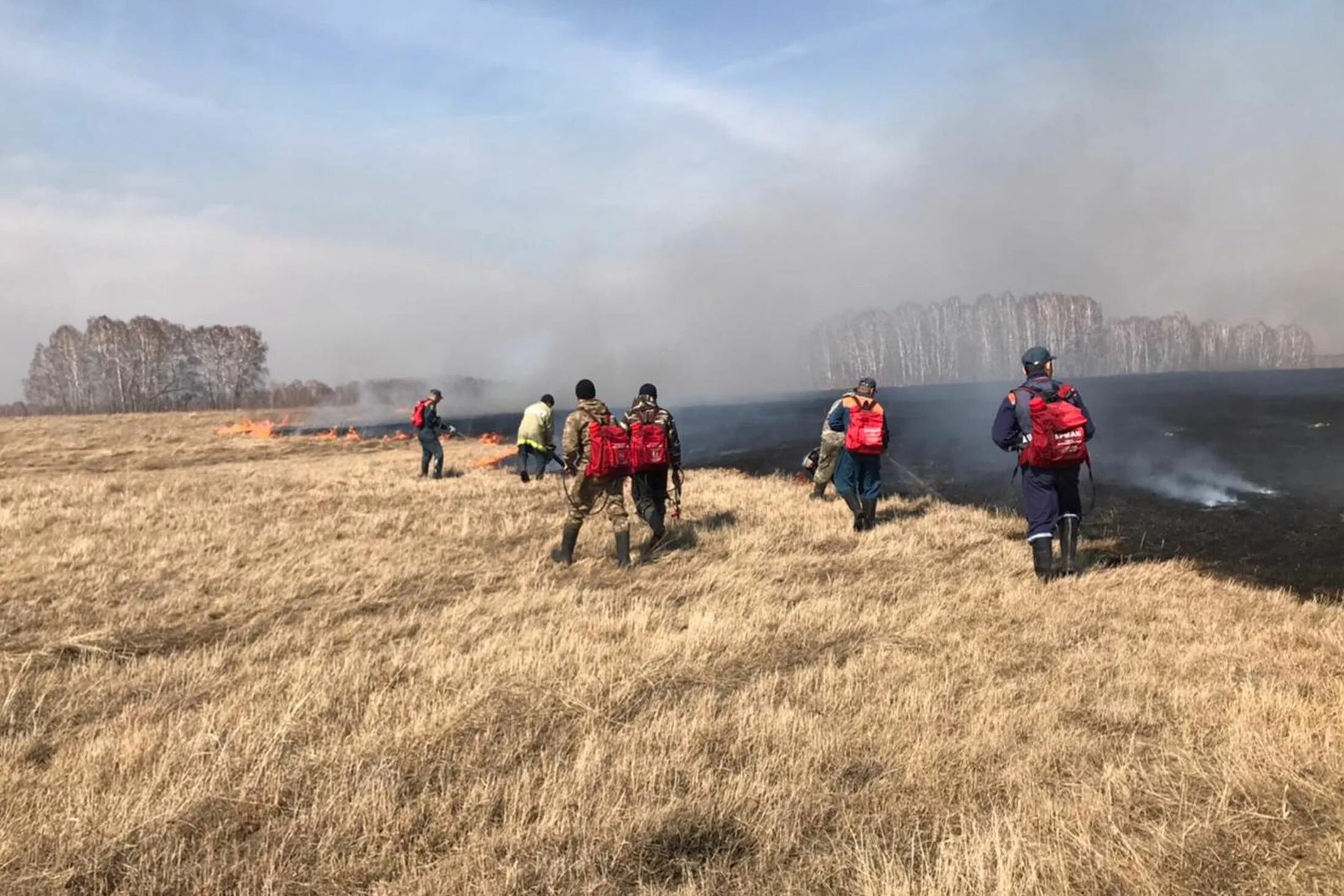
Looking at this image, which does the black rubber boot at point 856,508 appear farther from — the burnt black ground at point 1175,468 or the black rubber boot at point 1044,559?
the black rubber boot at point 1044,559

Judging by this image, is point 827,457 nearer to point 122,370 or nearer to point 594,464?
point 594,464

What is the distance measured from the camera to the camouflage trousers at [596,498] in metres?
8.28

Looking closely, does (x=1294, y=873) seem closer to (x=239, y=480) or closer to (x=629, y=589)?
(x=629, y=589)

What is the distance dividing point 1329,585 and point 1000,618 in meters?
4.42

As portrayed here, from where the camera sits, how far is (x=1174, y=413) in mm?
37375

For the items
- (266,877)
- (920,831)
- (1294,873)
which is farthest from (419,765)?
(1294,873)

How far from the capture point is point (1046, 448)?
7121 millimetres

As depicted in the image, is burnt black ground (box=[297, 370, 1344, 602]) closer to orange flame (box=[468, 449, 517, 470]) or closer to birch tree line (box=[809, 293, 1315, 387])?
orange flame (box=[468, 449, 517, 470])

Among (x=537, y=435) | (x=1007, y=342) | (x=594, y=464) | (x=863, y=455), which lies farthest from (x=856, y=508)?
(x=1007, y=342)

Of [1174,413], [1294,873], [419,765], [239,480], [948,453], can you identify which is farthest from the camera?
[1174,413]

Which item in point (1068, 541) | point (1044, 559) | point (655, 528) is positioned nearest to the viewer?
point (1044, 559)

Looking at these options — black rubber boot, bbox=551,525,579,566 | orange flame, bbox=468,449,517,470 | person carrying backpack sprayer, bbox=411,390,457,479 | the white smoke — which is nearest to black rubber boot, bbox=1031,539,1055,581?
black rubber boot, bbox=551,525,579,566

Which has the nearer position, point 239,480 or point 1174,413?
point 239,480

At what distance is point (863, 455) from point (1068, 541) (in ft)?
10.1
